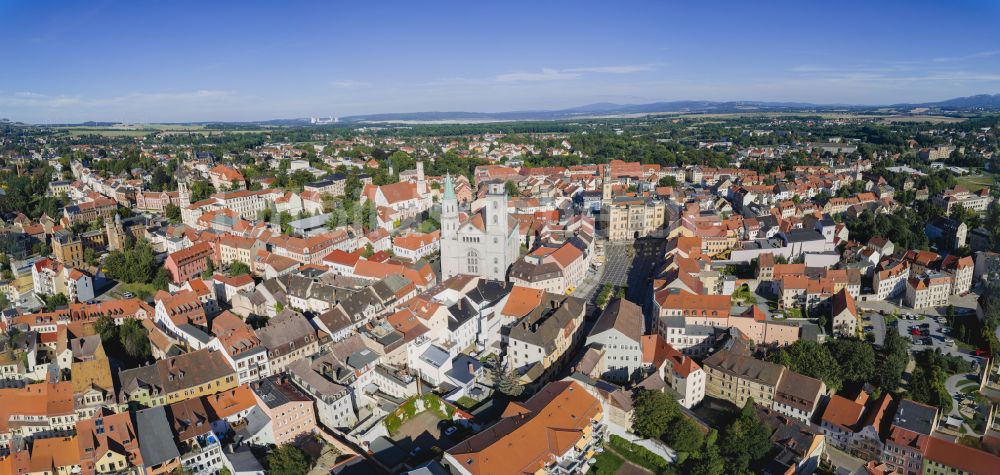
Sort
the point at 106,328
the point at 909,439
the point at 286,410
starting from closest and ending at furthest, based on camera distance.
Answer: the point at 909,439, the point at 286,410, the point at 106,328

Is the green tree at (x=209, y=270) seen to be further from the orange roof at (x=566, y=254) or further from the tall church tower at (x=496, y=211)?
the orange roof at (x=566, y=254)

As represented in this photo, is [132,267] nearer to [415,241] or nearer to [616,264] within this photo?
[415,241]

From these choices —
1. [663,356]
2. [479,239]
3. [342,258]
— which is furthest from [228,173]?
[663,356]

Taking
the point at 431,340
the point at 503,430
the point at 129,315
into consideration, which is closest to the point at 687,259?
the point at 431,340

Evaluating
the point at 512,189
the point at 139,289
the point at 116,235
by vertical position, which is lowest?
the point at 139,289

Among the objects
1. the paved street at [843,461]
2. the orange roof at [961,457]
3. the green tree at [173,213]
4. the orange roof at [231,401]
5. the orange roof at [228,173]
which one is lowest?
the paved street at [843,461]

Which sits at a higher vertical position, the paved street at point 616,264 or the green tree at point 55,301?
the green tree at point 55,301

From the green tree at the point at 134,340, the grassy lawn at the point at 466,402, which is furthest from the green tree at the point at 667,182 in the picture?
the green tree at the point at 134,340

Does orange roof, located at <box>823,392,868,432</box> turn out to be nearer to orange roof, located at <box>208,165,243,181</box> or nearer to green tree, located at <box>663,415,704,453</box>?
green tree, located at <box>663,415,704,453</box>
